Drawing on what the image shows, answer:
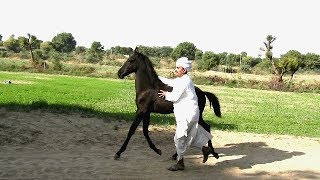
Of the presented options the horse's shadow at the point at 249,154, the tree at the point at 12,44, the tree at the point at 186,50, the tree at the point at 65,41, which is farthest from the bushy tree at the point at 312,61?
the tree at the point at 65,41

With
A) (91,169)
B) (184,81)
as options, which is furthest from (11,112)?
(184,81)

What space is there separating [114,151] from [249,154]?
3.35m

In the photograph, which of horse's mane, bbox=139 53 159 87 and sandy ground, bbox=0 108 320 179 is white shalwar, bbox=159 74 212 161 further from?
horse's mane, bbox=139 53 159 87

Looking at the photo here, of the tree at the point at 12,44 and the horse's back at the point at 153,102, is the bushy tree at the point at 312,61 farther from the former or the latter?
the horse's back at the point at 153,102

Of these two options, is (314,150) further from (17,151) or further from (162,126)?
(17,151)

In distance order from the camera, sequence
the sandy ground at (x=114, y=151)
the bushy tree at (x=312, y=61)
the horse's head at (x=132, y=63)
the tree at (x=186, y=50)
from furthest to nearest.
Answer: the tree at (x=186, y=50) < the bushy tree at (x=312, y=61) < the horse's head at (x=132, y=63) < the sandy ground at (x=114, y=151)

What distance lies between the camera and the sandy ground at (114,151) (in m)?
8.58

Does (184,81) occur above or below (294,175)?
above

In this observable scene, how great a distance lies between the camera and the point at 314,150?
12.1 meters

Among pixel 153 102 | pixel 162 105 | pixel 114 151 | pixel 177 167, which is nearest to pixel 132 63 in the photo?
pixel 153 102

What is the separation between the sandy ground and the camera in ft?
28.1

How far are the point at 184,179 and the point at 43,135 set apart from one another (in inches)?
196

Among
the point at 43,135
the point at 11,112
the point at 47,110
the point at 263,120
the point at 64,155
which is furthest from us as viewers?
the point at 263,120

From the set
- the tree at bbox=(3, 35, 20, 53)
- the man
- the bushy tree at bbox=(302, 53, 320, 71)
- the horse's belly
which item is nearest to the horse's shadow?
the man
